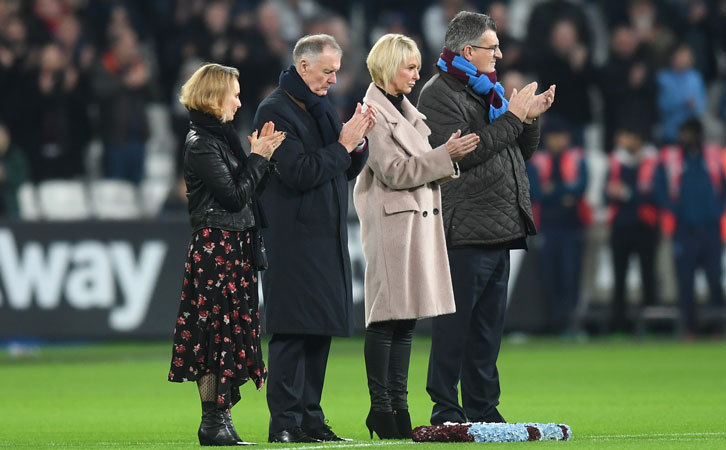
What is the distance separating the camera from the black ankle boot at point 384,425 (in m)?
8.80

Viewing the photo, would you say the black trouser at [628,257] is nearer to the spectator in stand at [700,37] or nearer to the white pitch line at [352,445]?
the spectator in stand at [700,37]

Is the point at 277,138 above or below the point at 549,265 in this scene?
above

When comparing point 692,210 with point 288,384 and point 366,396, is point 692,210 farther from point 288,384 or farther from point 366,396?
point 288,384

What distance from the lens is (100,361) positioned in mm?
16531

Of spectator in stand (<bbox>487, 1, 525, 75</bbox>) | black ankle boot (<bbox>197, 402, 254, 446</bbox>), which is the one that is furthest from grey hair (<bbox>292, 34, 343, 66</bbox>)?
spectator in stand (<bbox>487, 1, 525, 75</bbox>)

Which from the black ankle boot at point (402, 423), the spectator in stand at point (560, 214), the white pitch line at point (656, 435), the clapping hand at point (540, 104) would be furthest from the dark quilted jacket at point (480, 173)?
the spectator in stand at point (560, 214)

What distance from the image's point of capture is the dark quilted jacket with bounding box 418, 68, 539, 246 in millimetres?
9047

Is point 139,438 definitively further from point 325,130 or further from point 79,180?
point 79,180

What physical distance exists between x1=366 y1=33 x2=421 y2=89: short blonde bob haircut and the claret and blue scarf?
0.35 metres

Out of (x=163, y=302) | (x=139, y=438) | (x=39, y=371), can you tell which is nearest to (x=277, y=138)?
(x=139, y=438)

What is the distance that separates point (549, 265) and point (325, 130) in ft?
33.5

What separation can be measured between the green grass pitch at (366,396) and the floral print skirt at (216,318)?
48 centimetres

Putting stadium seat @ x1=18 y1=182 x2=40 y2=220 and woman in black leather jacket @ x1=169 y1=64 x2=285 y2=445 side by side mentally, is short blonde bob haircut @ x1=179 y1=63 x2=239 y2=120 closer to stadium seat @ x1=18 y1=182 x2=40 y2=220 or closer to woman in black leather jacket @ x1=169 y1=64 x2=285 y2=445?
woman in black leather jacket @ x1=169 y1=64 x2=285 y2=445

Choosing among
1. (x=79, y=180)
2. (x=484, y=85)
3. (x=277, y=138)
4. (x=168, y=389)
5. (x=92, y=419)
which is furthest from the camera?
(x=79, y=180)
